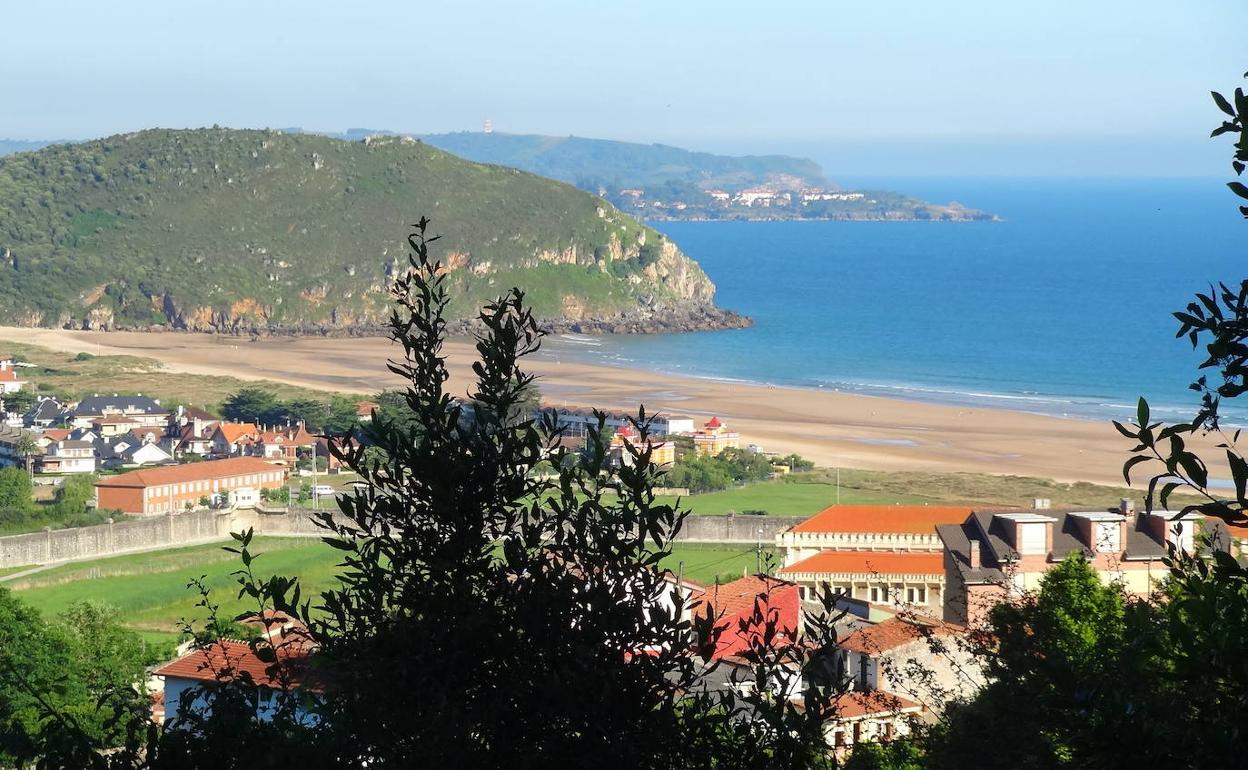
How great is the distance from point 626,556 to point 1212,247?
171m

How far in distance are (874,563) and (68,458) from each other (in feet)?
100

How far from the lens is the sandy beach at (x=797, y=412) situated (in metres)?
47.2

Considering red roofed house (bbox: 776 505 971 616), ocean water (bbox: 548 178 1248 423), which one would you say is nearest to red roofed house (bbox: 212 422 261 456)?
red roofed house (bbox: 776 505 971 616)

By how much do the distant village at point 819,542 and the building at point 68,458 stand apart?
54 mm

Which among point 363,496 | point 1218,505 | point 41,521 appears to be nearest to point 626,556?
point 363,496

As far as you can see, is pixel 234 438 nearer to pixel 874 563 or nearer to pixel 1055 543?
pixel 874 563

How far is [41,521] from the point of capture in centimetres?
3759

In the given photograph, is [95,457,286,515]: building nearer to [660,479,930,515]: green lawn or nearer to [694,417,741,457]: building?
[660,479,930,515]: green lawn

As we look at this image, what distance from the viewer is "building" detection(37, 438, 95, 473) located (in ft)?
155

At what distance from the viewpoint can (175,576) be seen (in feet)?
105

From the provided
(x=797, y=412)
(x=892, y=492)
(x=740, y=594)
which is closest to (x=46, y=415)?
(x=797, y=412)

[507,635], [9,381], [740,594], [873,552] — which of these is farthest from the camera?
[9,381]

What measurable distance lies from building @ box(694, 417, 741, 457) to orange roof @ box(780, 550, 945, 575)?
2012 centimetres

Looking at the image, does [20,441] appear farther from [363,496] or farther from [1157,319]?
[1157,319]
